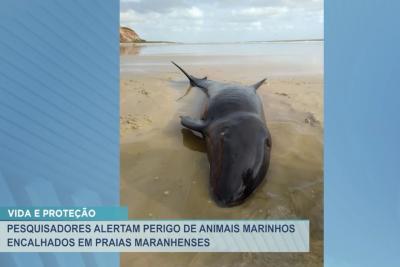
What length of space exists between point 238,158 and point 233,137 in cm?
14

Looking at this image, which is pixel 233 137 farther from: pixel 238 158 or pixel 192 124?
pixel 192 124

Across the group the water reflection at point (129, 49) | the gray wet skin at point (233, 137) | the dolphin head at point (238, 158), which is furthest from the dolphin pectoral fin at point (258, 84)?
the water reflection at point (129, 49)

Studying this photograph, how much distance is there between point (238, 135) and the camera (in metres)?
2.61

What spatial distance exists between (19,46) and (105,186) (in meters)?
0.89

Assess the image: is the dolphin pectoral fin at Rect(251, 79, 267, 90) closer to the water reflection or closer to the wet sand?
the wet sand

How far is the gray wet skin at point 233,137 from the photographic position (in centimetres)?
249

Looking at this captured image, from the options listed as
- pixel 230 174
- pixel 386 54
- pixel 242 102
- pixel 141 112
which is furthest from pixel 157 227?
pixel 386 54

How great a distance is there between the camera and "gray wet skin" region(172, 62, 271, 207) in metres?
2.49
